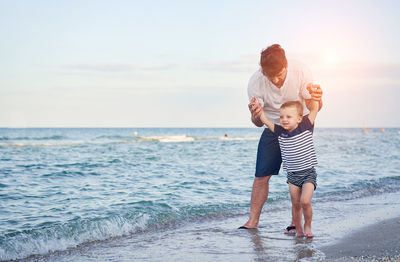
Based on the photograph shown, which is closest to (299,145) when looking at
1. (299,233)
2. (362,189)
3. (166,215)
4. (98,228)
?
(299,233)

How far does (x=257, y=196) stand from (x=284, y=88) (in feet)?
4.52

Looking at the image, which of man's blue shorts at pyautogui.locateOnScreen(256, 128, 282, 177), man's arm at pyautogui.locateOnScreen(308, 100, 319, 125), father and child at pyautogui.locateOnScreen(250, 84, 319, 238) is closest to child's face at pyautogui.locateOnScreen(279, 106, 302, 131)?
father and child at pyautogui.locateOnScreen(250, 84, 319, 238)

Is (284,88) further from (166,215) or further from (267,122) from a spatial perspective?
(166,215)

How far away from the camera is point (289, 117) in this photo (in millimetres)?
4273

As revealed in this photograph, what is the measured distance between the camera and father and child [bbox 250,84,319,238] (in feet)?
14.1

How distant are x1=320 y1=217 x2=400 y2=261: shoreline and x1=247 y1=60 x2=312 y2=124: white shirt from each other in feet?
4.42

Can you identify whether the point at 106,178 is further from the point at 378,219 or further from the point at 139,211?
the point at 378,219

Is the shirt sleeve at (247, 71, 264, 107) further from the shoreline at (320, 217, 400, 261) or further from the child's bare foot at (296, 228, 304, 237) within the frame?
the shoreline at (320, 217, 400, 261)

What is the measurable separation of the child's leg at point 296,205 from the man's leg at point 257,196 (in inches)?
19.0

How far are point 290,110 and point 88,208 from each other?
11.7ft

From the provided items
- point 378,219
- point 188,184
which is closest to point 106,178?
point 188,184

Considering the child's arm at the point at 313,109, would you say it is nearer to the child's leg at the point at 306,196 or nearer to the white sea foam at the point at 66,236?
the child's leg at the point at 306,196

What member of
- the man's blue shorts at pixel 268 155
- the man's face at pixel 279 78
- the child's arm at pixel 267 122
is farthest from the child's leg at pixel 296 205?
the man's face at pixel 279 78

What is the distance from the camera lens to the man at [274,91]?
404cm
